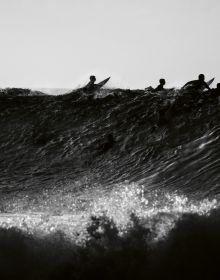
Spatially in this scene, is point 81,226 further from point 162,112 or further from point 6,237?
point 162,112

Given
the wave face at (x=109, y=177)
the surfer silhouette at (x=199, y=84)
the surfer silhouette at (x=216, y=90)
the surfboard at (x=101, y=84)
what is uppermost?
the surfboard at (x=101, y=84)

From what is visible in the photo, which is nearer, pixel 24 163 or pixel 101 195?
pixel 101 195

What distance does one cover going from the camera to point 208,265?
8.07 metres

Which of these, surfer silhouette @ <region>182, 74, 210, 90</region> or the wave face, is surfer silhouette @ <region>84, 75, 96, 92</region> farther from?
surfer silhouette @ <region>182, 74, 210, 90</region>

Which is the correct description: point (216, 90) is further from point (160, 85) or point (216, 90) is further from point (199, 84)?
point (160, 85)

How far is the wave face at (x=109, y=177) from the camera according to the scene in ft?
28.6

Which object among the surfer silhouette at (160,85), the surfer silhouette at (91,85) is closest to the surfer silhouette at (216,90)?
the surfer silhouette at (160,85)

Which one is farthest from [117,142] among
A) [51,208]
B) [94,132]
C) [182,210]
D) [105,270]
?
[105,270]

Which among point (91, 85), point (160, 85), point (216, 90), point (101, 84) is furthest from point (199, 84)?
point (101, 84)

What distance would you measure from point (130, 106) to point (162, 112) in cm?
161

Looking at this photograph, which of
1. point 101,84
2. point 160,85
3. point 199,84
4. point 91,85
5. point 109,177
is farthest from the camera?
point 101,84

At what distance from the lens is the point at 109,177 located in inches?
529

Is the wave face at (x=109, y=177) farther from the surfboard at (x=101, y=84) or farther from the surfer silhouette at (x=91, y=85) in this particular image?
the surfboard at (x=101, y=84)

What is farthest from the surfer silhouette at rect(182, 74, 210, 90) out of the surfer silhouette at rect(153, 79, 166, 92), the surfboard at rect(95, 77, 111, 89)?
the surfboard at rect(95, 77, 111, 89)
